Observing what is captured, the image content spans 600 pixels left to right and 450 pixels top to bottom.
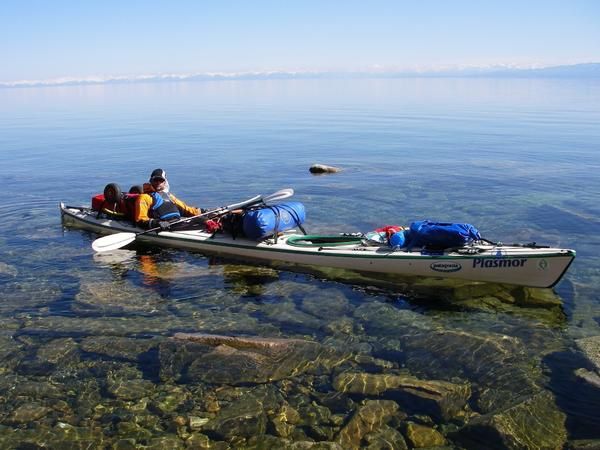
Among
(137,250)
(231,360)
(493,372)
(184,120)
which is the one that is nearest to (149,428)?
(231,360)

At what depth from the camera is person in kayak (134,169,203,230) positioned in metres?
14.4

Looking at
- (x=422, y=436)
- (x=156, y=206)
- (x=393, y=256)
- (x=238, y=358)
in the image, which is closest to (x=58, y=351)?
(x=238, y=358)

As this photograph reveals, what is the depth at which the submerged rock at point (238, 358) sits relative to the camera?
317 inches

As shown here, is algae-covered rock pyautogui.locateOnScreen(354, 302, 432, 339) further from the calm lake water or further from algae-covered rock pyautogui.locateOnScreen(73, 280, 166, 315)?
algae-covered rock pyautogui.locateOnScreen(73, 280, 166, 315)

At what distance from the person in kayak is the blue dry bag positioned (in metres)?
2.60

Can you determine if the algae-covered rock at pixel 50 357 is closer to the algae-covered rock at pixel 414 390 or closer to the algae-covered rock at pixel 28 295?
the algae-covered rock at pixel 28 295

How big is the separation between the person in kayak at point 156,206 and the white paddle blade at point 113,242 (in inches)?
23.1

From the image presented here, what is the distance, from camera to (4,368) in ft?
27.4

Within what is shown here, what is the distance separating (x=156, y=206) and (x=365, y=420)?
948 cm

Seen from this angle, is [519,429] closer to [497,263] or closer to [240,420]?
[240,420]

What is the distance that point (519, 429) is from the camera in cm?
666

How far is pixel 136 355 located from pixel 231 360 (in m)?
1.58

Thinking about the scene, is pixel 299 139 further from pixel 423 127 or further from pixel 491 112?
pixel 491 112

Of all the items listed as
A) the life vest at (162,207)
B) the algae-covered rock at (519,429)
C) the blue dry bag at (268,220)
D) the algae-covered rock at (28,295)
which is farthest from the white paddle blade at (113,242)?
the algae-covered rock at (519,429)
